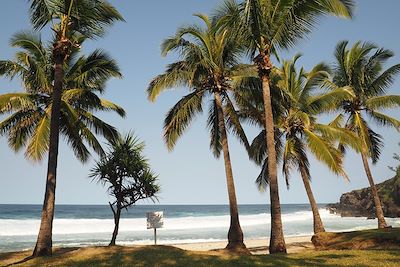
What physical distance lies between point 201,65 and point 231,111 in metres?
2.53

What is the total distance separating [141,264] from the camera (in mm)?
10047

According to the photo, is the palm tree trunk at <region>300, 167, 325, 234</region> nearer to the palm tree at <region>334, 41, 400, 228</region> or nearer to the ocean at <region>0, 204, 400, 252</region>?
the palm tree at <region>334, 41, 400, 228</region>

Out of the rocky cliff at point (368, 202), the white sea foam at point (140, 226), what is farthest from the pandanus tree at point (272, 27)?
the rocky cliff at point (368, 202)

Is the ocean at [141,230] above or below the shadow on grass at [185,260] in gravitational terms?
below

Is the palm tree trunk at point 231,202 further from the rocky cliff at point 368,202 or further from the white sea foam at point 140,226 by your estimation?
the rocky cliff at point 368,202

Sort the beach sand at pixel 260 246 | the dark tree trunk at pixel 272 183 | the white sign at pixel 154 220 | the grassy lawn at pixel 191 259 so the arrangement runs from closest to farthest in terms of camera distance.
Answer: the grassy lawn at pixel 191 259, the dark tree trunk at pixel 272 183, the white sign at pixel 154 220, the beach sand at pixel 260 246

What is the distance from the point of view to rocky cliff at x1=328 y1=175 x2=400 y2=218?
2186 inches

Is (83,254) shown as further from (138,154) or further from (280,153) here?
(280,153)

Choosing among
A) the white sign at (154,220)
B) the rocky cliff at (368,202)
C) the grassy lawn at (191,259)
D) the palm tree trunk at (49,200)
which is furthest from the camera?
the rocky cliff at (368,202)

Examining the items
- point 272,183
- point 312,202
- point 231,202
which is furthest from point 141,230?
point 272,183

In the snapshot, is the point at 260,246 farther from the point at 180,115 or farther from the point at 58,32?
the point at 58,32

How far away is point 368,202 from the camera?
67062mm

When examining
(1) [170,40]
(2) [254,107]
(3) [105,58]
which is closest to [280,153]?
(2) [254,107]

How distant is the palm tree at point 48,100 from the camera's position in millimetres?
15234
